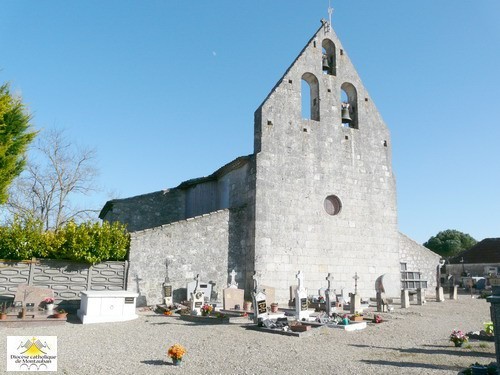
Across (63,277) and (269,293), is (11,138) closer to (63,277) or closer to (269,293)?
(63,277)

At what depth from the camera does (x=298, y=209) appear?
1973 cm

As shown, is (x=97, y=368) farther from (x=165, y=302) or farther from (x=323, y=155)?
(x=323, y=155)

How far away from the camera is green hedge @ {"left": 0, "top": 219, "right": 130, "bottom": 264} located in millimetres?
15250

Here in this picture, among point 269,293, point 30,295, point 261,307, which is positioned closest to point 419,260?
point 269,293

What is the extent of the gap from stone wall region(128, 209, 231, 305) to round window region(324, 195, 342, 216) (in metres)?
4.89

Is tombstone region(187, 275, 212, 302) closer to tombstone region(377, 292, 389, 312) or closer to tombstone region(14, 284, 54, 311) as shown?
tombstone region(14, 284, 54, 311)

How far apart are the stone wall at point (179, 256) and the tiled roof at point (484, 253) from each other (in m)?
33.3

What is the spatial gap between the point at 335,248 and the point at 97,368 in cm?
1451

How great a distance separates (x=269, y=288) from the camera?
17047 mm

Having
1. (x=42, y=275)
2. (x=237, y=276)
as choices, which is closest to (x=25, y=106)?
(x=42, y=275)

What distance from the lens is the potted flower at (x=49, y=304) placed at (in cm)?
1374

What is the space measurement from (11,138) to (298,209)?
1275cm

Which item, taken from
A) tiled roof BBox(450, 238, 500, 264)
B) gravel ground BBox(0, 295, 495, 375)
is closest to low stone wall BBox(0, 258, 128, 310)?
gravel ground BBox(0, 295, 495, 375)

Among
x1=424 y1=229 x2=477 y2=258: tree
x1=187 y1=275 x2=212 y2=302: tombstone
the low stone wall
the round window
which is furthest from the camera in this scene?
x1=424 y1=229 x2=477 y2=258: tree
